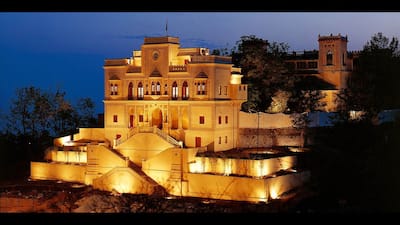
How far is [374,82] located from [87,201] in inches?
530

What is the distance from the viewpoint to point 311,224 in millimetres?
3633

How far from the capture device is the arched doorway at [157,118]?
21.2m

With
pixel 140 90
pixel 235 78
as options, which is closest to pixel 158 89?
pixel 140 90

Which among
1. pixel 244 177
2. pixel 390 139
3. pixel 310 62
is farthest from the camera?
pixel 310 62

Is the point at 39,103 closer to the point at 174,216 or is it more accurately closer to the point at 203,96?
the point at 203,96

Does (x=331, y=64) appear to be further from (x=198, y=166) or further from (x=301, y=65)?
(x=198, y=166)

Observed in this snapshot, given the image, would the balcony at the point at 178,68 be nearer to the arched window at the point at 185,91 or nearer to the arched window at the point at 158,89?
the arched window at the point at 185,91

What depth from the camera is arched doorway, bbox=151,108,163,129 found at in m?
21.2

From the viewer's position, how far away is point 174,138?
66.8ft

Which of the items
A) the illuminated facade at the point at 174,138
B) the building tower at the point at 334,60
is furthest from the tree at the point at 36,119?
the building tower at the point at 334,60

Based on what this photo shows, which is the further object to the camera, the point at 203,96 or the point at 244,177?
the point at 203,96

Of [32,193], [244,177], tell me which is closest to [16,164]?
[32,193]

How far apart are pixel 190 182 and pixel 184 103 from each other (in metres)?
3.36

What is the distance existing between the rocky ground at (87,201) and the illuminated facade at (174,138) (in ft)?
1.64
